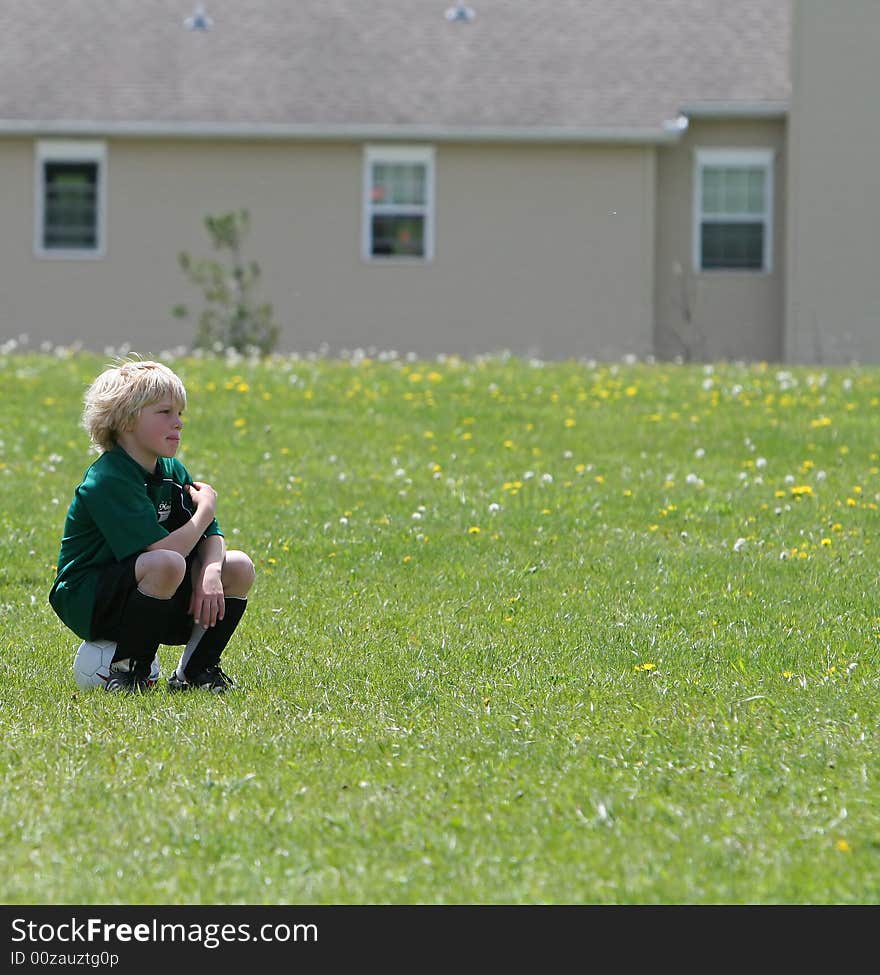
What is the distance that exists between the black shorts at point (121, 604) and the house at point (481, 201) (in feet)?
50.7

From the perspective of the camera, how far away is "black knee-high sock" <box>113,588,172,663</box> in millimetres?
5924

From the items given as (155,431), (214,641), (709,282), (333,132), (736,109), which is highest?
(736,109)

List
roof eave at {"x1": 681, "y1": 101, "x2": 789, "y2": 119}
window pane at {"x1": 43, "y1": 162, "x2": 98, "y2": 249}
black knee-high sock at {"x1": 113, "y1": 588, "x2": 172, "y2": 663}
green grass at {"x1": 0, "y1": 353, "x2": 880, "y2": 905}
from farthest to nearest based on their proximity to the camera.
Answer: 1. window pane at {"x1": 43, "y1": 162, "x2": 98, "y2": 249}
2. roof eave at {"x1": 681, "y1": 101, "x2": 789, "y2": 119}
3. black knee-high sock at {"x1": 113, "y1": 588, "x2": 172, "y2": 663}
4. green grass at {"x1": 0, "y1": 353, "x2": 880, "y2": 905}

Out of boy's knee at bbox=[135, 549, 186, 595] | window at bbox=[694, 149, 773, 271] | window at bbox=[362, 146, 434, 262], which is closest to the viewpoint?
boy's knee at bbox=[135, 549, 186, 595]

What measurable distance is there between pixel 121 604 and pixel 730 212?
55.6 feet

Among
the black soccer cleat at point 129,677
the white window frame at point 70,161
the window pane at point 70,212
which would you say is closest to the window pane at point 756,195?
the white window frame at point 70,161

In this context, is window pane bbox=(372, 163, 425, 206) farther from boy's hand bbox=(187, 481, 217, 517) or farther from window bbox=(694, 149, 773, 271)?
boy's hand bbox=(187, 481, 217, 517)

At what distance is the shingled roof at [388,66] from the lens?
21.3 m

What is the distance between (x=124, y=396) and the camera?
5887 millimetres

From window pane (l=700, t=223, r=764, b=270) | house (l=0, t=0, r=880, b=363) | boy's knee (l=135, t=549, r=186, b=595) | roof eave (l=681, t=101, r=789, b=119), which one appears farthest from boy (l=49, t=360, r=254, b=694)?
window pane (l=700, t=223, r=764, b=270)

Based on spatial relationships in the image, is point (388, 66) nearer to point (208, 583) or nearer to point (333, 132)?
point (333, 132)

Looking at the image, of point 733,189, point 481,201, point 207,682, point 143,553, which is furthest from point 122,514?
point 733,189

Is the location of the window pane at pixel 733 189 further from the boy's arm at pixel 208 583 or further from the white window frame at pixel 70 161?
the boy's arm at pixel 208 583

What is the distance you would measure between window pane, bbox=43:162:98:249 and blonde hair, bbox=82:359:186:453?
1643 centimetres
